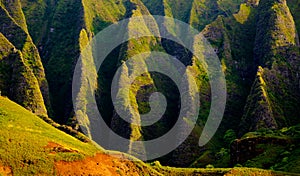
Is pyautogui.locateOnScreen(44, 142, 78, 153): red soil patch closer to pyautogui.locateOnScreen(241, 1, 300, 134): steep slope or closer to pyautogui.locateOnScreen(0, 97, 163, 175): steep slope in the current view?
pyautogui.locateOnScreen(0, 97, 163, 175): steep slope

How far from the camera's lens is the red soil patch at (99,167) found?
54.1 metres

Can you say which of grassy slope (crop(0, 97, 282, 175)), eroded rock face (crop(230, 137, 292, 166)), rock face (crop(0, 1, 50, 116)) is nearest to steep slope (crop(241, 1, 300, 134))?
eroded rock face (crop(230, 137, 292, 166))

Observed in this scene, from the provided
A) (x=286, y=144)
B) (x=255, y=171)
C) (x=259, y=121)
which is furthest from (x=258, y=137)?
(x=259, y=121)

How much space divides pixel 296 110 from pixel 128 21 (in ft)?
235

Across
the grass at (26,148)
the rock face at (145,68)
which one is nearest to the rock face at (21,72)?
the rock face at (145,68)

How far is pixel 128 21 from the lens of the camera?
162000mm

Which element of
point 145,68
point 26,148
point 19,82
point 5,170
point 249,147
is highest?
point 26,148

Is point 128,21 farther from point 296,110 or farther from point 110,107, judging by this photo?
point 296,110

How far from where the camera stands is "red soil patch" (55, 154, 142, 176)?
177 feet

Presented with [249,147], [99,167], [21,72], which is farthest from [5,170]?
[21,72]

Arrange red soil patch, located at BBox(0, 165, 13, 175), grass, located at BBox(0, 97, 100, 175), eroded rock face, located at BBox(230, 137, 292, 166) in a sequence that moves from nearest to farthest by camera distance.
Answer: red soil patch, located at BBox(0, 165, 13, 175) < grass, located at BBox(0, 97, 100, 175) < eroded rock face, located at BBox(230, 137, 292, 166)

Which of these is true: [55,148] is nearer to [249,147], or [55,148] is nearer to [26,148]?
[26,148]

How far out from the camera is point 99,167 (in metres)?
56.8

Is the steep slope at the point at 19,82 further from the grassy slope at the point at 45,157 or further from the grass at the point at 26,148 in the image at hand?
the grass at the point at 26,148
